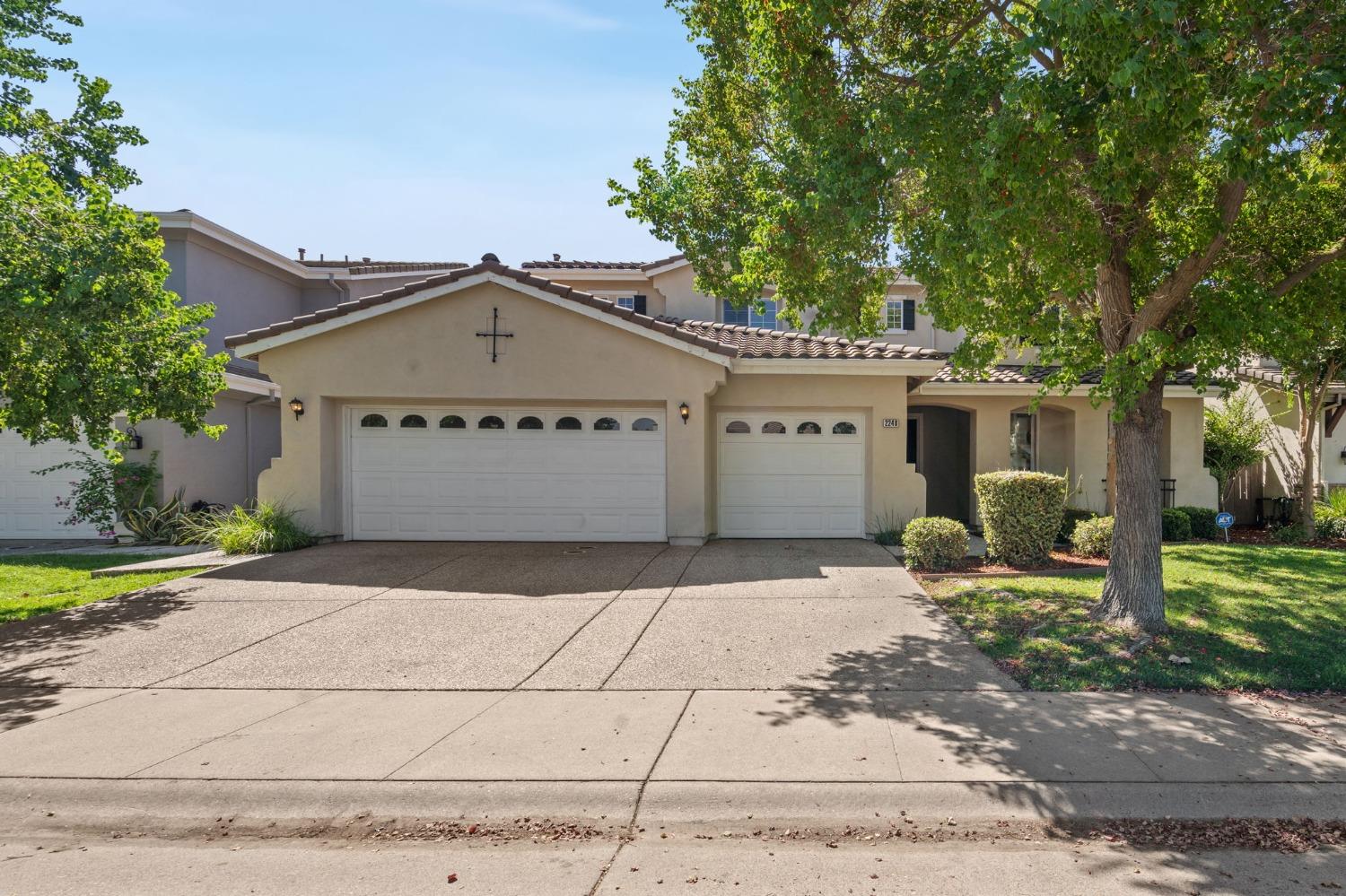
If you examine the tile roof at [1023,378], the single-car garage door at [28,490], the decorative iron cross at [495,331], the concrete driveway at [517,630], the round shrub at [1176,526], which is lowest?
the concrete driveway at [517,630]

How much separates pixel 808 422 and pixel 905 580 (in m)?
4.35

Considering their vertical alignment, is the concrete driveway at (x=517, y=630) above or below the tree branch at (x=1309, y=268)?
below

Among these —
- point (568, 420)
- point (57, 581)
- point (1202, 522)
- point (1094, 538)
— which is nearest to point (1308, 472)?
point (1202, 522)

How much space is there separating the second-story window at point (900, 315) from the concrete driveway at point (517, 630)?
9.86 meters

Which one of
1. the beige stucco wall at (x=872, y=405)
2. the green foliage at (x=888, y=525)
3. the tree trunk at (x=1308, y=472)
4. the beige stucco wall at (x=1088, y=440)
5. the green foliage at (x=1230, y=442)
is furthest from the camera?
the green foliage at (x=1230, y=442)

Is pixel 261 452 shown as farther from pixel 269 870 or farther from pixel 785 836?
pixel 785 836

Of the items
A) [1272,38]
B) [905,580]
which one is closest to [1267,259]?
[1272,38]

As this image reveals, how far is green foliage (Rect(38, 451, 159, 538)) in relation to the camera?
13992mm

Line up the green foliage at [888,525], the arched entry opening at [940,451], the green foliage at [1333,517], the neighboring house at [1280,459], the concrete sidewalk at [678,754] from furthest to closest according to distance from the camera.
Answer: the arched entry opening at [940,451]
the neighboring house at [1280,459]
the green foliage at [1333,517]
the green foliage at [888,525]
the concrete sidewalk at [678,754]

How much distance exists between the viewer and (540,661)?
21.7 ft

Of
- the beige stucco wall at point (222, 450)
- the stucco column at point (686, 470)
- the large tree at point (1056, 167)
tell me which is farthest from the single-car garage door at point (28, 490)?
the large tree at point (1056, 167)

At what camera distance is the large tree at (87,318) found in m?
7.76

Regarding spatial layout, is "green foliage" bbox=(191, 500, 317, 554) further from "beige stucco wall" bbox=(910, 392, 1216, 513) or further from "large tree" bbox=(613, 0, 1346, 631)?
"beige stucco wall" bbox=(910, 392, 1216, 513)

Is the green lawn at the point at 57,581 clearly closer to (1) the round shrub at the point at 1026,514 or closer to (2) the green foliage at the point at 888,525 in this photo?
(2) the green foliage at the point at 888,525
